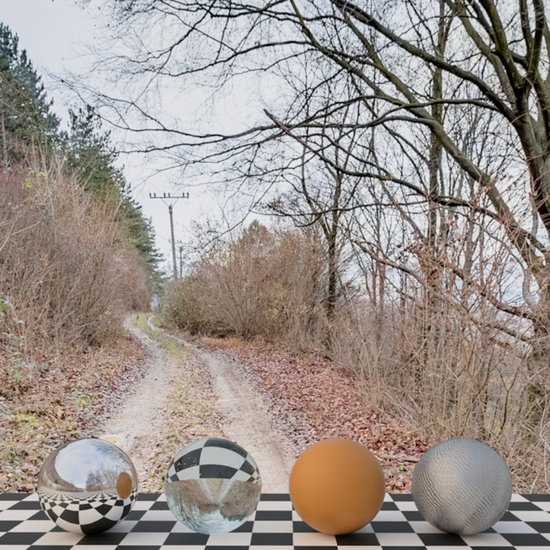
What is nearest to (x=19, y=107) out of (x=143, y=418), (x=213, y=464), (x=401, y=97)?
(x=143, y=418)

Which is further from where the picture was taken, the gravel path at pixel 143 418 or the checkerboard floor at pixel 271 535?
the gravel path at pixel 143 418

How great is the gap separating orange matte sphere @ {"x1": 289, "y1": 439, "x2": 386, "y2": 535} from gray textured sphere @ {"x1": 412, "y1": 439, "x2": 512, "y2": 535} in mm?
121

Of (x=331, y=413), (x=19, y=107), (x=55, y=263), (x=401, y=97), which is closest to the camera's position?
(x=331, y=413)

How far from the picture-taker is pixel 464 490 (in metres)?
1.09

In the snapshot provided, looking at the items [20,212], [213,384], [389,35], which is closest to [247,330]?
[213,384]

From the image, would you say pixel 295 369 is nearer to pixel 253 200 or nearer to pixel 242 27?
pixel 253 200

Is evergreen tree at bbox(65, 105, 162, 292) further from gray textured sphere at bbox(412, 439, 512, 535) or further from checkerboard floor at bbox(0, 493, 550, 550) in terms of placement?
gray textured sphere at bbox(412, 439, 512, 535)

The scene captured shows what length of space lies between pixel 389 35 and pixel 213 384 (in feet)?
9.89

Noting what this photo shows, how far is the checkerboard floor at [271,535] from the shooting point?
1081mm

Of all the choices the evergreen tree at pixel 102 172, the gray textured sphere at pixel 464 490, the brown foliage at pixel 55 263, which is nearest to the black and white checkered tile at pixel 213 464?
the gray textured sphere at pixel 464 490

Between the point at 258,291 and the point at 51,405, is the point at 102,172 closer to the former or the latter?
the point at 51,405

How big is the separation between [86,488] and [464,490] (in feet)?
2.80

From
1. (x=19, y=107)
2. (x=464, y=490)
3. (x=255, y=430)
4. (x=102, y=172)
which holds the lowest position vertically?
(x=255, y=430)

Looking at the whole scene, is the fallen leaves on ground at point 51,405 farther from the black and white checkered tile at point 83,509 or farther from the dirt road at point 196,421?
the black and white checkered tile at point 83,509
